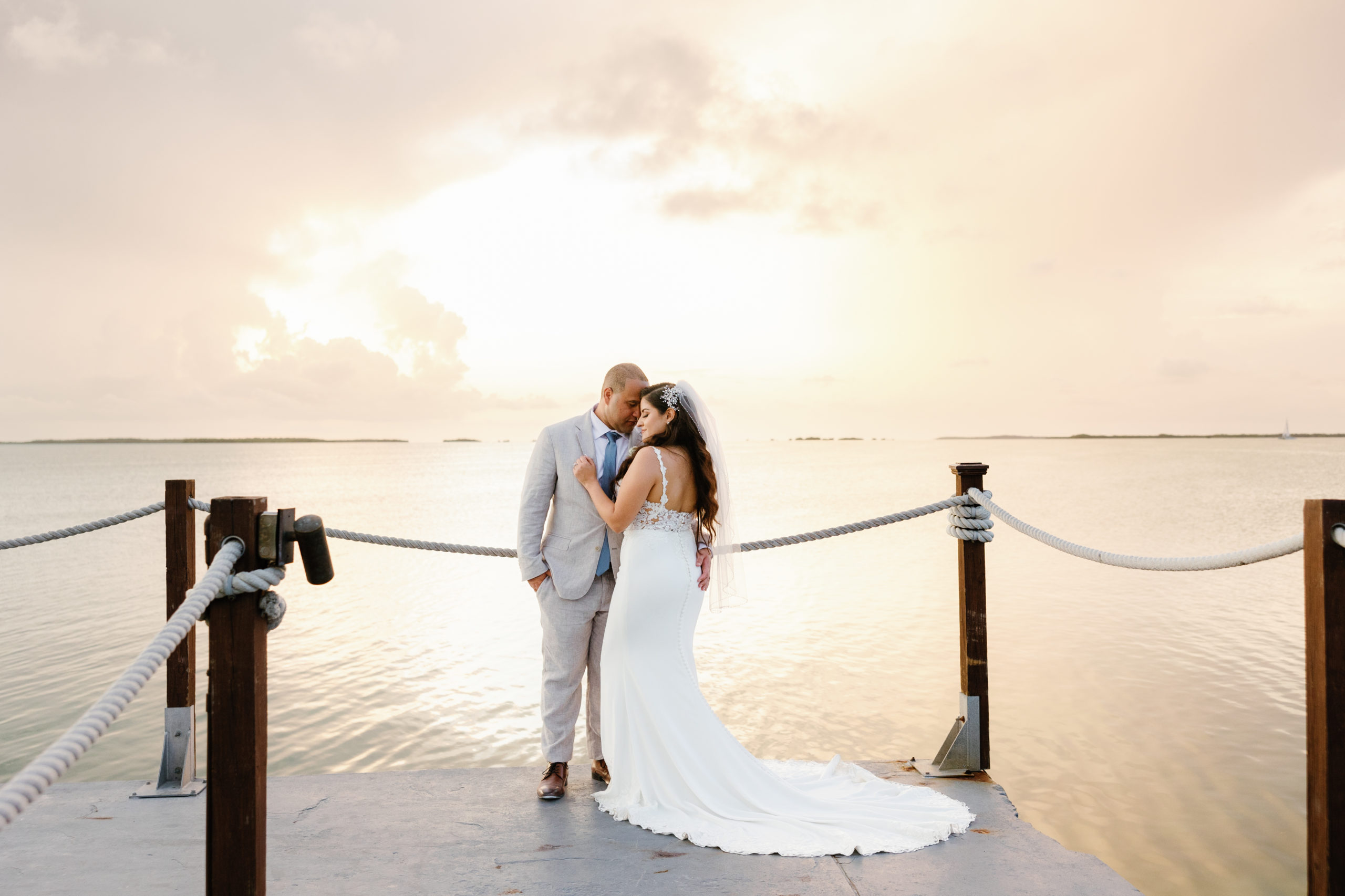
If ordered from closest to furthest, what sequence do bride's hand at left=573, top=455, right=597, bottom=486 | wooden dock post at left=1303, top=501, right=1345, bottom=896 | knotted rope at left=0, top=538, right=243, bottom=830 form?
knotted rope at left=0, top=538, right=243, bottom=830 → wooden dock post at left=1303, top=501, right=1345, bottom=896 → bride's hand at left=573, top=455, right=597, bottom=486

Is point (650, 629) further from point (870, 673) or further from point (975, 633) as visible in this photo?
point (870, 673)

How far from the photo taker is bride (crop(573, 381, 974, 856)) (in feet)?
9.30

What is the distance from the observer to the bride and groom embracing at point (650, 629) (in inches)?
117

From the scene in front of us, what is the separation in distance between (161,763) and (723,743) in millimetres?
2345

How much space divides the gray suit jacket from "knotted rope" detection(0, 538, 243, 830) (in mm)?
1627

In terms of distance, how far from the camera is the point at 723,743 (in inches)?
121

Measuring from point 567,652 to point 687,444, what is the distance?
1.04 m

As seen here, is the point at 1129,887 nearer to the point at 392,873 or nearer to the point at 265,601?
the point at 392,873

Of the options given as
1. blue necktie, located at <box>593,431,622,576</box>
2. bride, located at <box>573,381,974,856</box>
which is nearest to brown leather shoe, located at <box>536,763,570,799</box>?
bride, located at <box>573,381,974,856</box>

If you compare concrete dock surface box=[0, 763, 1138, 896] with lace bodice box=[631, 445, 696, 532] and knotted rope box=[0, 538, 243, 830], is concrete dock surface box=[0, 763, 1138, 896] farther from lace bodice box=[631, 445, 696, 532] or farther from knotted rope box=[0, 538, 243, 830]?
knotted rope box=[0, 538, 243, 830]

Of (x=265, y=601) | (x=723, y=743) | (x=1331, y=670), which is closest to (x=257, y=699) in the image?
(x=265, y=601)

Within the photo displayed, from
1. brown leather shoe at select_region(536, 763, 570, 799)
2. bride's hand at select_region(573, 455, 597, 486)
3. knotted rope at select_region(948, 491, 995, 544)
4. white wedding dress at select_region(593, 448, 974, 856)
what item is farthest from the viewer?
knotted rope at select_region(948, 491, 995, 544)

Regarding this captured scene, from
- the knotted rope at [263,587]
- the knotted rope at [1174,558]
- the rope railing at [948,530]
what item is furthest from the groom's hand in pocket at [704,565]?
the knotted rope at [263,587]

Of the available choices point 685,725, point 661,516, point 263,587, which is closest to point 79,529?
point 263,587
